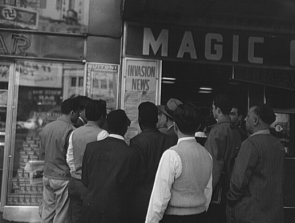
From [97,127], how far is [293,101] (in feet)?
15.6

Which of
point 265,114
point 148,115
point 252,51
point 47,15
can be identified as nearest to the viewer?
point 265,114

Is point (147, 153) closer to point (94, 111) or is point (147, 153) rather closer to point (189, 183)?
point (94, 111)

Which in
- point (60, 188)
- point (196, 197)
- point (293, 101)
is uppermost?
point (293, 101)

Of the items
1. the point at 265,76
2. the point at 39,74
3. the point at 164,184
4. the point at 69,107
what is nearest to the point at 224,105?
the point at 164,184

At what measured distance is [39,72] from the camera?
624 cm

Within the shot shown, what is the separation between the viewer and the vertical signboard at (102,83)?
618 cm

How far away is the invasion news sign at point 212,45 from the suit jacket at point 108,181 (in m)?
3.37

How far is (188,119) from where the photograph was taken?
286cm

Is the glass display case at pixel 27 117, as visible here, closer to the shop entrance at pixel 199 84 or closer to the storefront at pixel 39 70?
the storefront at pixel 39 70

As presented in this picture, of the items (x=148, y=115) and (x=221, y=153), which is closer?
(x=148, y=115)

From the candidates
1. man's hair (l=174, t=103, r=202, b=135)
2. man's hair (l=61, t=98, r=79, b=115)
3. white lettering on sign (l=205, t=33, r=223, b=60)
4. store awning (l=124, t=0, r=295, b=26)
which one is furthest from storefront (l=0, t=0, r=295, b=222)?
man's hair (l=174, t=103, r=202, b=135)

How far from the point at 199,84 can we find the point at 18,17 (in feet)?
12.3

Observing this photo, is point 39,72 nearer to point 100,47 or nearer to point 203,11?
point 100,47

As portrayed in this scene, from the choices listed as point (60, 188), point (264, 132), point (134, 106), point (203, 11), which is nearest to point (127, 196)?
point (264, 132)
